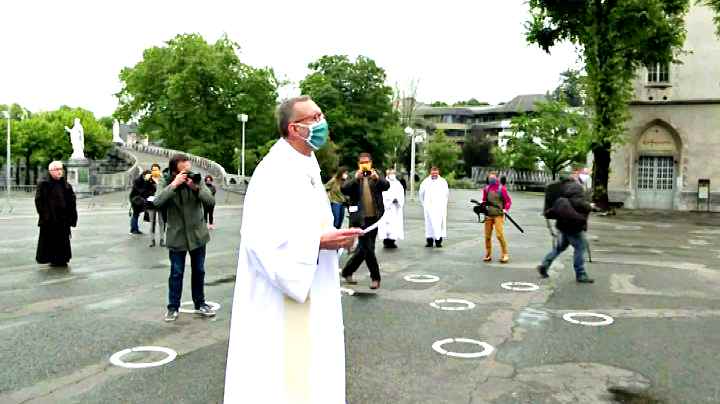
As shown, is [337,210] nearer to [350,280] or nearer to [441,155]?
[350,280]

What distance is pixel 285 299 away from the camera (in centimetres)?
312

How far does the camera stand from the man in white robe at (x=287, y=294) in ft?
9.86

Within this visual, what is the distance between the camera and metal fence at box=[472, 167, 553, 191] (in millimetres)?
66062

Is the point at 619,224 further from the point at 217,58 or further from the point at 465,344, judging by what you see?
the point at 217,58

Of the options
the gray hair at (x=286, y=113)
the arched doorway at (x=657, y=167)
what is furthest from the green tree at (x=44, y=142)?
the gray hair at (x=286, y=113)

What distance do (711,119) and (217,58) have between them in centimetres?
4434

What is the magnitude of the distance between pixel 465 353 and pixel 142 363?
3037 mm

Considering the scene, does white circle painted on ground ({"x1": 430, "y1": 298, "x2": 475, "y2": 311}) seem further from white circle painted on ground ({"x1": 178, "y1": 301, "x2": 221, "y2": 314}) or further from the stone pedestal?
the stone pedestal

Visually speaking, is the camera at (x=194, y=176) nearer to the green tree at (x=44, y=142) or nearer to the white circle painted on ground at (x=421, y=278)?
the white circle painted on ground at (x=421, y=278)

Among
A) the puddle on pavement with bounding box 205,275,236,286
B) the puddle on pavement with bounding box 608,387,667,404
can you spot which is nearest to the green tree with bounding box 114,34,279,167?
the puddle on pavement with bounding box 205,275,236,286

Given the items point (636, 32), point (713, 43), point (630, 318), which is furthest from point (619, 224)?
point (630, 318)

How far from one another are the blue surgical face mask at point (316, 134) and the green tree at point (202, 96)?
189 feet

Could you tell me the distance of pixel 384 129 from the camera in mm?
61812

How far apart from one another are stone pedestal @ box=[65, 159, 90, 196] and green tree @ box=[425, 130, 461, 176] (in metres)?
41.6
